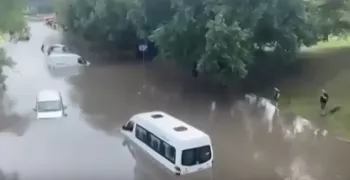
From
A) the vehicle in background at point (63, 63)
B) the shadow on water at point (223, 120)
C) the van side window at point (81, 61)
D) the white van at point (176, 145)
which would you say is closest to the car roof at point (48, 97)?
the shadow on water at point (223, 120)

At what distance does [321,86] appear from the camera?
236 inches

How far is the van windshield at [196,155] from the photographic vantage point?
Result: 12.1 feet

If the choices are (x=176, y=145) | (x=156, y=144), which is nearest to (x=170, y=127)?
(x=156, y=144)

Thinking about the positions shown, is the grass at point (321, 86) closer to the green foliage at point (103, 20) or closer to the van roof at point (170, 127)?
the van roof at point (170, 127)

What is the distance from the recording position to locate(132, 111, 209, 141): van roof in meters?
3.77

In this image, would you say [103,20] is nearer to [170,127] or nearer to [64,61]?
[64,61]

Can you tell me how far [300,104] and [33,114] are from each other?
9.13 feet

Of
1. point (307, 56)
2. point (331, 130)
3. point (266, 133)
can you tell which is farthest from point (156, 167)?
point (307, 56)

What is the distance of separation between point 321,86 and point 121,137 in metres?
2.61

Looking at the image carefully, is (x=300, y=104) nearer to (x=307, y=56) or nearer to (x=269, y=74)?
(x=269, y=74)

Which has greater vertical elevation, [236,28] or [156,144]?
[236,28]

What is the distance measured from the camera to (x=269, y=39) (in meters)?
6.15

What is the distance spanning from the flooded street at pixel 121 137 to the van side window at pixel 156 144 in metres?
0.15

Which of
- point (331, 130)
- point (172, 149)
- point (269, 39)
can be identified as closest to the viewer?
point (172, 149)
